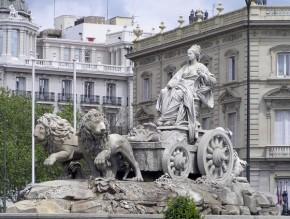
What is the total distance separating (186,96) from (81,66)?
3423 inches

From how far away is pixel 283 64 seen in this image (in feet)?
256

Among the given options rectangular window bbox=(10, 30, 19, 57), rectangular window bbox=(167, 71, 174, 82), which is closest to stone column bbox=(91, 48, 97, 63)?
rectangular window bbox=(10, 30, 19, 57)

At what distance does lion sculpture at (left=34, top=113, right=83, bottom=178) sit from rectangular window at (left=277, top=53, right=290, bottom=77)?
53.5m

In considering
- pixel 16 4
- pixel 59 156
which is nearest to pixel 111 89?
pixel 16 4

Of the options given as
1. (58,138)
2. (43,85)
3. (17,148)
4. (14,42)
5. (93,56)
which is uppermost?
(14,42)

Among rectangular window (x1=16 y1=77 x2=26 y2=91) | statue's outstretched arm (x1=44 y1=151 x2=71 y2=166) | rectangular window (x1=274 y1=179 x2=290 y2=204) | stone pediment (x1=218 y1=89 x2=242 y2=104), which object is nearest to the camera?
statue's outstretched arm (x1=44 y1=151 x2=71 y2=166)

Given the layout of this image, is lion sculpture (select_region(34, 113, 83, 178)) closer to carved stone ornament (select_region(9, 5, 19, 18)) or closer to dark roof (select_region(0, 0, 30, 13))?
carved stone ornament (select_region(9, 5, 19, 18))

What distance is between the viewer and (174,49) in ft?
280

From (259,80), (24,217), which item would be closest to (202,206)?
(24,217)

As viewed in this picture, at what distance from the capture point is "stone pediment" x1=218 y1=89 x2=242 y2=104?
78250mm

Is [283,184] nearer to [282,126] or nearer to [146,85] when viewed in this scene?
[282,126]

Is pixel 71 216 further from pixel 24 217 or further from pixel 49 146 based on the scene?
pixel 49 146

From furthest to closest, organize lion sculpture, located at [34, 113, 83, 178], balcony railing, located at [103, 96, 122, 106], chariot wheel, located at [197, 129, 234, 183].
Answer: balcony railing, located at [103, 96, 122, 106], chariot wheel, located at [197, 129, 234, 183], lion sculpture, located at [34, 113, 83, 178]

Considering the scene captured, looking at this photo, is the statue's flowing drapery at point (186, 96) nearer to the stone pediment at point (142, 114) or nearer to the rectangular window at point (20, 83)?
the stone pediment at point (142, 114)
